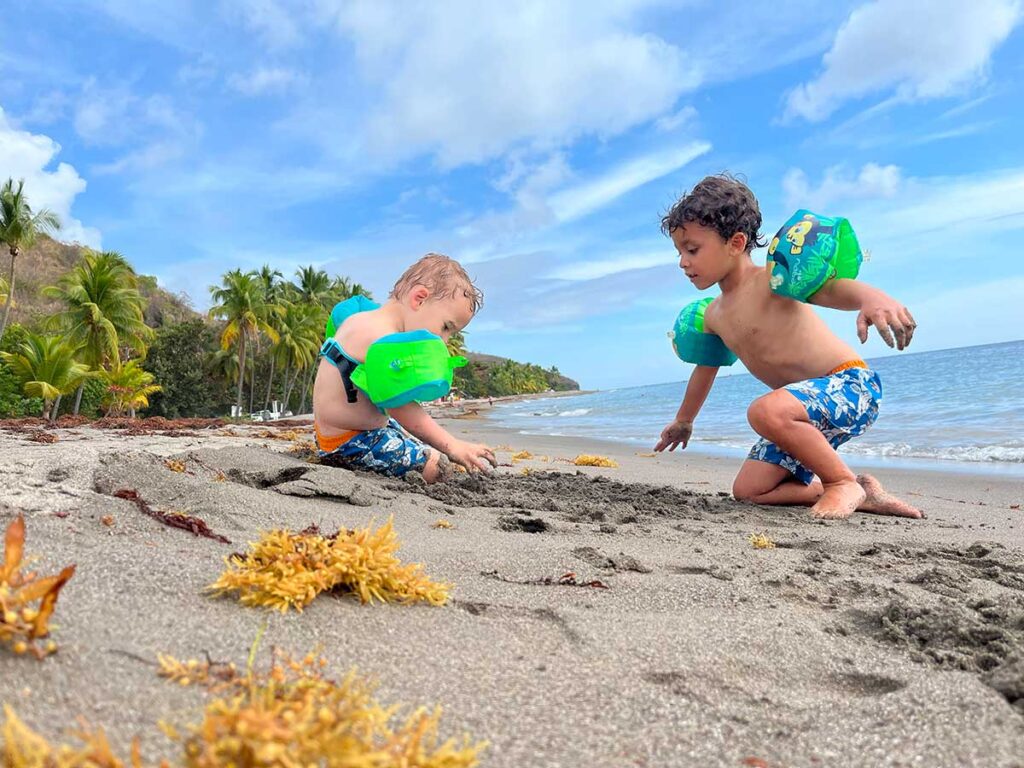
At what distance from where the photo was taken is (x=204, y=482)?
328 centimetres

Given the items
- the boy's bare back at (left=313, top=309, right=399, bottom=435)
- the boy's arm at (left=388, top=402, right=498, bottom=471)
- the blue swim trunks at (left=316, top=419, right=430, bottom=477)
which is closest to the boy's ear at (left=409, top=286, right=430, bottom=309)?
the boy's bare back at (left=313, top=309, right=399, bottom=435)

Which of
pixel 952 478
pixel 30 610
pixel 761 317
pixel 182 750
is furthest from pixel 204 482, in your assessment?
pixel 952 478

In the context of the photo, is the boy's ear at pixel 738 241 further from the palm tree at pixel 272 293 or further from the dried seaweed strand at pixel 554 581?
the palm tree at pixel 272 293

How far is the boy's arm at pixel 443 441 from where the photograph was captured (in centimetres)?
360

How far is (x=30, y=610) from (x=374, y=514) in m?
2.15

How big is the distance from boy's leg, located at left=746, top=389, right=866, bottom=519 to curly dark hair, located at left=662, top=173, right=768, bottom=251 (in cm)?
109

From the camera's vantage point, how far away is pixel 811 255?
4.08m

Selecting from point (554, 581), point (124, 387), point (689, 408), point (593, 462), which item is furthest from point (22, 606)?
point (124, 387)

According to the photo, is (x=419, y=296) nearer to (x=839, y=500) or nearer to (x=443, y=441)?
(x=443, y=441)

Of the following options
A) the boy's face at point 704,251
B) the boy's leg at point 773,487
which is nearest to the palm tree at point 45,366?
the boy's face at point 704,251

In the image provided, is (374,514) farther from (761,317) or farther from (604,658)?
(761,317)

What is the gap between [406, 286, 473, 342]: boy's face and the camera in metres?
4.25

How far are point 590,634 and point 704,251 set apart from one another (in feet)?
10.6

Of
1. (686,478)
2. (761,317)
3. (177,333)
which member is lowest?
(686,478)
